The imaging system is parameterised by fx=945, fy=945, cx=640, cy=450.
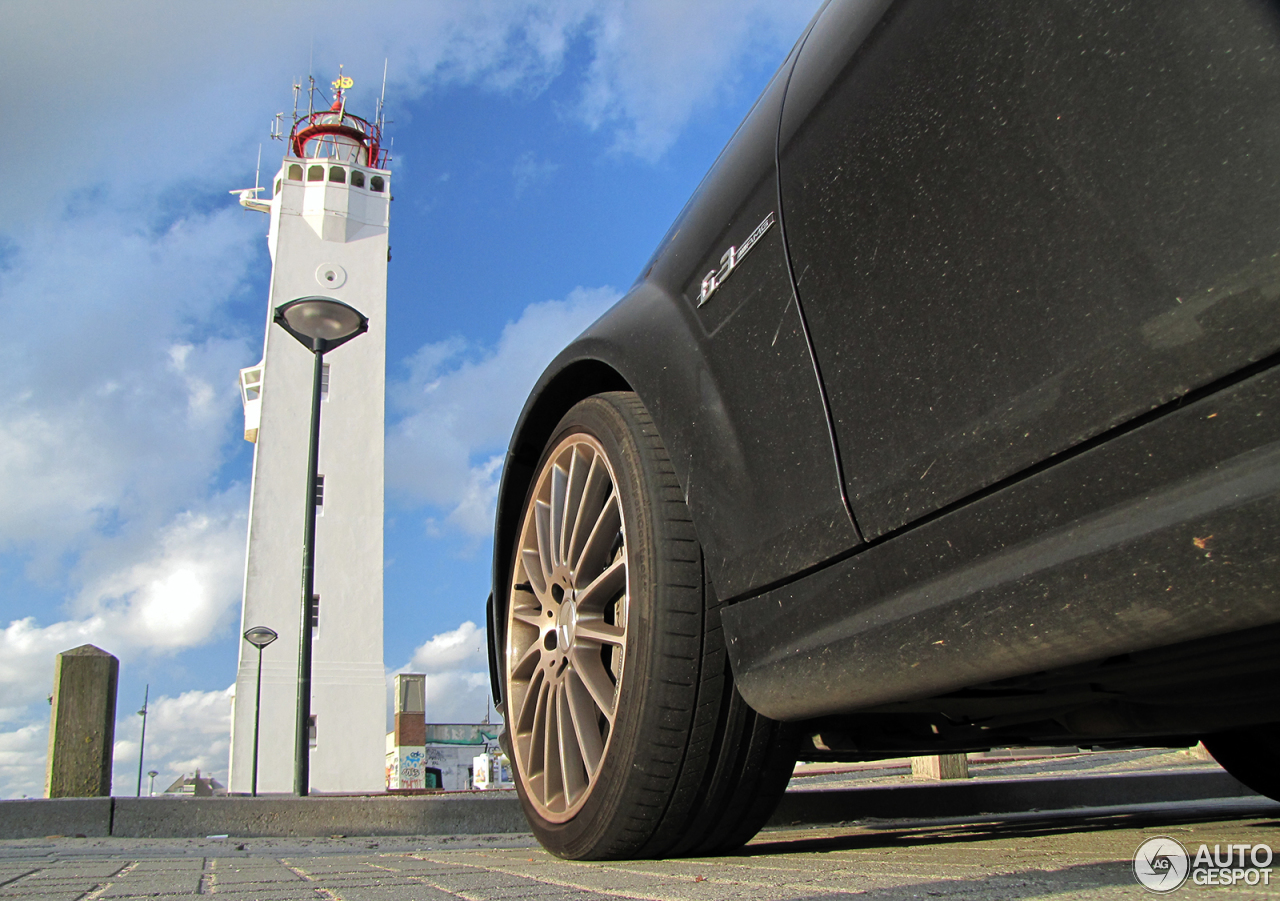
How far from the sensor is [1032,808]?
17.0 feet

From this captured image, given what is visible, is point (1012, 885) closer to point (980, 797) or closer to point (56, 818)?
point (980, 797)

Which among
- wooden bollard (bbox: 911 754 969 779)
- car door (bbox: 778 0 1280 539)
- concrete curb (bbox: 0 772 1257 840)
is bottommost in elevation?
wooden bollard (bbox: 911 754 969 779)

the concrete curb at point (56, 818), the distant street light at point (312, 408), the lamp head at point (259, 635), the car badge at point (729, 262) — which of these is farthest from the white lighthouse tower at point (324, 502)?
the car badge at point (729, 262)

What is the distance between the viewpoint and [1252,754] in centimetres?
326

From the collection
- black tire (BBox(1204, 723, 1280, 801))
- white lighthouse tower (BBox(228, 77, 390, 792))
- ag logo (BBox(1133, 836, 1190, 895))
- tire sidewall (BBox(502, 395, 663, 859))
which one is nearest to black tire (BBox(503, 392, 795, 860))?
tire sidewall (BBox(502, 395, 663, 859))

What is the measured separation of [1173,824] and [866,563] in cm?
245

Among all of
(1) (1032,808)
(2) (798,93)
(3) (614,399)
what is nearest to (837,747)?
(3) (614,399)

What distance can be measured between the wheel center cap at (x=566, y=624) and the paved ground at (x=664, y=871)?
1.73ft

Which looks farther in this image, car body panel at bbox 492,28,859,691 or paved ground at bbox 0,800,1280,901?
car body panel at bbox 492,28,859,691

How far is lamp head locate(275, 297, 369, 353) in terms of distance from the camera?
7.93 metres

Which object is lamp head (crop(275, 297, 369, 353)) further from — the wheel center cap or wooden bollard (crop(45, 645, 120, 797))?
the wheel center cap

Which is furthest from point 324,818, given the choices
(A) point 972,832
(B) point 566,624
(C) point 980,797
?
(C) point 980,797
